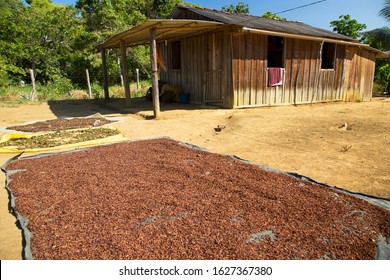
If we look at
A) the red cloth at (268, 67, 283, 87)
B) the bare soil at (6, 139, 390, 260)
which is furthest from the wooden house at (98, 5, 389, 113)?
the bare soil at (6, 139, 390, 260)

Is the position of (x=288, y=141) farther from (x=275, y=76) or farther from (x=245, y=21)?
(x=245, y=21)

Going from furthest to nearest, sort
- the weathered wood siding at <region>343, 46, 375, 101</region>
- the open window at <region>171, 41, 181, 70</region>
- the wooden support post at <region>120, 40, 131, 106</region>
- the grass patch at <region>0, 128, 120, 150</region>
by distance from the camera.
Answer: the weathered wood siding at <region>343, 46, 375, 101</region> → the open window at <region>171, 41, 181, 70</region> → the wooden support post at <region>120, 40, 131, 106</region> → the grass patch at <region>0, 128, 120, 150</region>

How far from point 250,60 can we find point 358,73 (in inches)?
244

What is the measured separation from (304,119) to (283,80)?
3.00 metres

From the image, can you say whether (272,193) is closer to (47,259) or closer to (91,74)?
(47,259)

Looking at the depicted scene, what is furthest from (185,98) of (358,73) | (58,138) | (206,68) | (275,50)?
(358,73)

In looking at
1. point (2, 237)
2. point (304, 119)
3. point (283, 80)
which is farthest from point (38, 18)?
point (2, 237)

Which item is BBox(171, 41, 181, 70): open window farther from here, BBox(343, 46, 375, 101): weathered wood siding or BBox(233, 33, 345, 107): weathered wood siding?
BBox(343, 46, 375, 101): weathered wood siding

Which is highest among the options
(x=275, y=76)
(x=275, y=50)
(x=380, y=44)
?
(x=380, y=44)

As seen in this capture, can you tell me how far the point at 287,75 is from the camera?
9328mm

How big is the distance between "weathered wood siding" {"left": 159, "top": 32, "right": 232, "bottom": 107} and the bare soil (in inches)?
220

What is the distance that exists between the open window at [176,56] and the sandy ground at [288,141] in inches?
140

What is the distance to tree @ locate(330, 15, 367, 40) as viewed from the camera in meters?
20.9

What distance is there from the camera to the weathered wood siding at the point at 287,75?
8297mm
